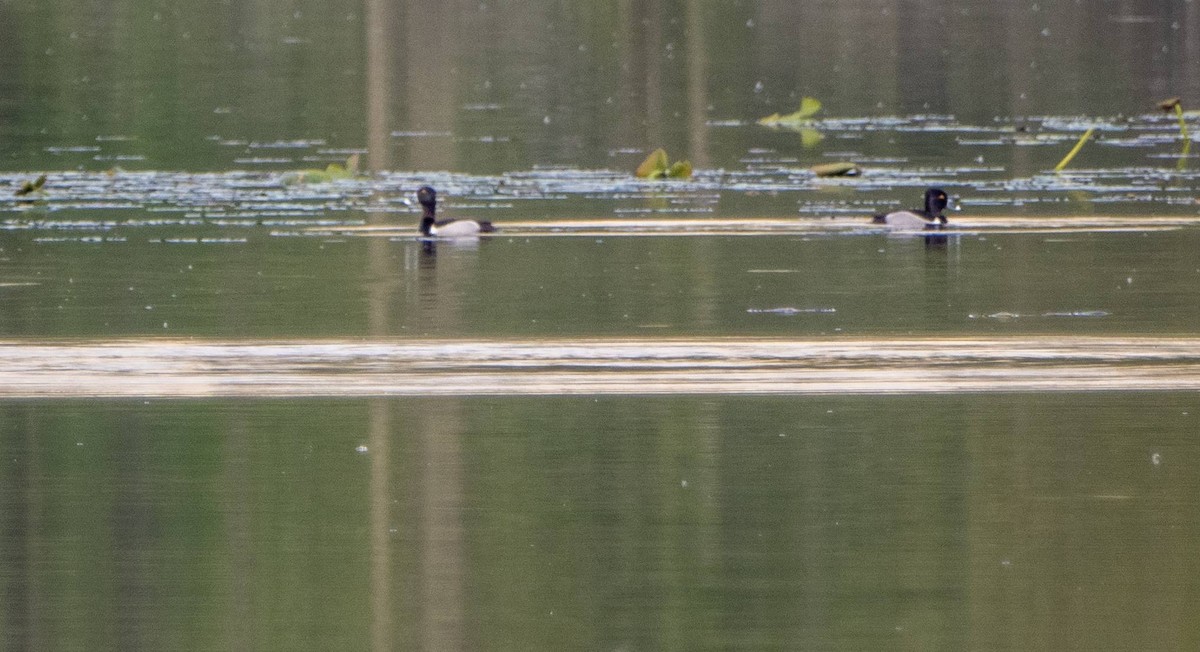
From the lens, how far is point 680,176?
77.6 ft

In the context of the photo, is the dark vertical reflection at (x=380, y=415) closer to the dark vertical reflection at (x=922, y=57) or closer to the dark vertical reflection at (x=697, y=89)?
the dark vertical reflection at (x=697, y=89)

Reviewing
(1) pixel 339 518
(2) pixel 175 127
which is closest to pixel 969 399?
(1) pixel 339 518

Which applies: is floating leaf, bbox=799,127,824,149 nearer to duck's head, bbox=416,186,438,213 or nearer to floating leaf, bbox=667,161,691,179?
floating leaf, bbox=667,161,691,179

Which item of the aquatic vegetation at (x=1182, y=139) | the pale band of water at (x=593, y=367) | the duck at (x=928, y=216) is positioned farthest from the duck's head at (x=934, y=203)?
the pale band of water at (x=593, y=367)

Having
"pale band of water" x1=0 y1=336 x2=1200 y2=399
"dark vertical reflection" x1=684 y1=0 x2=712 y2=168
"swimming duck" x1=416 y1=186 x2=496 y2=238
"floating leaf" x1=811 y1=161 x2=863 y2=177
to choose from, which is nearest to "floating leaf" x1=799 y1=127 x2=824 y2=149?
"dark vertical reflection" x1=684 y1=0 x2=712 y2=168

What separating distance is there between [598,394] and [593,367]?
767 millimetres

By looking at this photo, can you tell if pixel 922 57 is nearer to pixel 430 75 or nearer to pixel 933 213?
pixel 430 75

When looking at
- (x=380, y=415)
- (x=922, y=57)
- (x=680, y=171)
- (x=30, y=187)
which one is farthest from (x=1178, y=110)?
(x=380, y=415)

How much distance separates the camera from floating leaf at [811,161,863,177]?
23.7m

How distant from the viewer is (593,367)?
12.7 meters

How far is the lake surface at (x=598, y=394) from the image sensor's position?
8289 millimetres

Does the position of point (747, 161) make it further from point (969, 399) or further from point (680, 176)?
point (969, 399)

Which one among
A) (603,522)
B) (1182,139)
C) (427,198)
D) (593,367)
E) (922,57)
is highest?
(922,57)

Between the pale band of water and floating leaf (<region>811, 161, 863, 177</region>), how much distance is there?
10.0 metres
